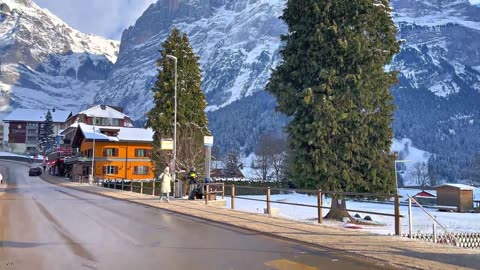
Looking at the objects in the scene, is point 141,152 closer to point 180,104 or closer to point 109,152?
point 109,152

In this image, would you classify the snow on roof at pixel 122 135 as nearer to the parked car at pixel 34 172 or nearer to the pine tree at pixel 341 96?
the parked car at pixel 34 172

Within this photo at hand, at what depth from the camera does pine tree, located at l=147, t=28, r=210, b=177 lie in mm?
42906

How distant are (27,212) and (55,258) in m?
10.5

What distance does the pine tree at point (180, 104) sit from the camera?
141 feet

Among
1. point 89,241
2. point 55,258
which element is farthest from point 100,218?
point 55,258

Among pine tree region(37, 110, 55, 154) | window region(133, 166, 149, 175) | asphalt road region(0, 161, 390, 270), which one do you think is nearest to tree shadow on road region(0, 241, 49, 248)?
asphalt road region(0, 161, 390, 270)

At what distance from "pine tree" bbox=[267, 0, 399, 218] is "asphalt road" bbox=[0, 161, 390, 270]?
1005 centimetres

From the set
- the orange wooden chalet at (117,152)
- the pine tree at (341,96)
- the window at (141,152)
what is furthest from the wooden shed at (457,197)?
the window at (141,152)

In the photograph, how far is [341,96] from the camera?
23.7 meters

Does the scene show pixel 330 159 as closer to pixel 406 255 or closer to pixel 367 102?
pixel 367 102

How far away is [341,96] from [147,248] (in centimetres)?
1569

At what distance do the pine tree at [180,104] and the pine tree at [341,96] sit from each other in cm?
1865

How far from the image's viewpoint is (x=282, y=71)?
25.6 m

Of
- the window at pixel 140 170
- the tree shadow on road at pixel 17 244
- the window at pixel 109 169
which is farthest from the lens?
→ the window at pixel 140 170
